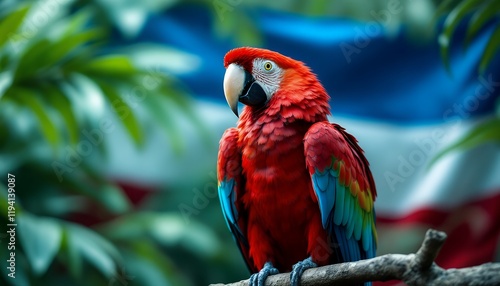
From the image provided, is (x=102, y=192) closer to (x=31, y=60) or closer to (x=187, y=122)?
(x=187, y=122)

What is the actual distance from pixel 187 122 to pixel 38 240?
76 cm

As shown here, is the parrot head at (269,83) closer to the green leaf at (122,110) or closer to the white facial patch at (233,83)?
the white facial patch at (233,83)

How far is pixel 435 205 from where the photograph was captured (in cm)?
188

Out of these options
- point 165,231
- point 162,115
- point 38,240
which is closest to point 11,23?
point 162,115

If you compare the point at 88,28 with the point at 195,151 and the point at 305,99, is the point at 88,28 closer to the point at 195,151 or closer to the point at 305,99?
the point at 195,151

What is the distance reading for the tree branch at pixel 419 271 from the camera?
2.57ft

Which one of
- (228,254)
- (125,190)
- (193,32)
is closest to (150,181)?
(125,190)

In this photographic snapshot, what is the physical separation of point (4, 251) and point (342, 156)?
101cm

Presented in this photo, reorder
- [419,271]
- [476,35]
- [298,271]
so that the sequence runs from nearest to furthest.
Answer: [419,271], [298,271], [476,35]

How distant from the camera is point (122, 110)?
1.84 meters

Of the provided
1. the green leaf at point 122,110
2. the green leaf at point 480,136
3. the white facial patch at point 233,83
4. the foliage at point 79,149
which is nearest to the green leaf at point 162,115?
the foliage at point 79,149

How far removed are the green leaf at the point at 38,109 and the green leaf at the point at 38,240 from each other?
24cm

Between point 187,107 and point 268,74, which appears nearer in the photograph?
point 268,74

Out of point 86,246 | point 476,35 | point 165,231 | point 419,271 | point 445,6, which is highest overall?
point 476,35
